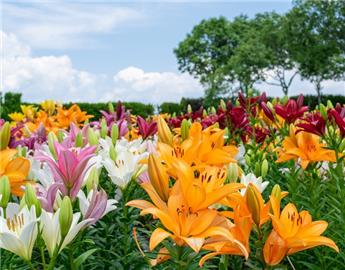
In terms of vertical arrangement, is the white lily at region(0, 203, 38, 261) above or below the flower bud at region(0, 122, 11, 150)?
below

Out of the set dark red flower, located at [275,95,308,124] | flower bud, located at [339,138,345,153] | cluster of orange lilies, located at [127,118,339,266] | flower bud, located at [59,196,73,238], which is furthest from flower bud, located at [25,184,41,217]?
dark red flower, located at [275,95,308,124]

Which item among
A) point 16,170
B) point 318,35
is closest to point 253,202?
Answer: point 16,170

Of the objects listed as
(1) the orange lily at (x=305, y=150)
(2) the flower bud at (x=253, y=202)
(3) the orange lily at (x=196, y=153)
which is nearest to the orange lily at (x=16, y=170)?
(3) the orange lily at (x=196, y=153)

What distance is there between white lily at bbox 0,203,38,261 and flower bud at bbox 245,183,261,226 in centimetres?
53

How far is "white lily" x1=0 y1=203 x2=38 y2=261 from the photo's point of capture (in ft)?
4.33

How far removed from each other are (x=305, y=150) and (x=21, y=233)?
1.56 meters

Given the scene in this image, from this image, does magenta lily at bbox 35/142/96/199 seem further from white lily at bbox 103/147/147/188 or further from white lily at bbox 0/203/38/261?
white lily at bbox 103/147/147/188

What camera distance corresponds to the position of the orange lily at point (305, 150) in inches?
97.3

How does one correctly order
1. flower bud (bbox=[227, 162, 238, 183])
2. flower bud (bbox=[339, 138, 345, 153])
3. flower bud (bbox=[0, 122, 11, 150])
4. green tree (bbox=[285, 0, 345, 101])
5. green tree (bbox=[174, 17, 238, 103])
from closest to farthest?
flower bud (bbox=[227, 162, 238, 183]), flower bud (bbox=[0, 122, 11, 150]), flower bud (bbox=[339, 138, 345, 153]), green tree (bbox=[285, 0, 345, 101]), green tree (bbox=[174, 17, 238, 103])

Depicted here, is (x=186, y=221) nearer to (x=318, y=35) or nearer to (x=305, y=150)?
(x=305, y=150)

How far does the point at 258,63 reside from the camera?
35125 millimetres

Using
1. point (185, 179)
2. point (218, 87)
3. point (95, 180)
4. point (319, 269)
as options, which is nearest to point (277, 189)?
point (185, 179)

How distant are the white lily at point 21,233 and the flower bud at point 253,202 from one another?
0.53 meters

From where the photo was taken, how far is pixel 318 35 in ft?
105
